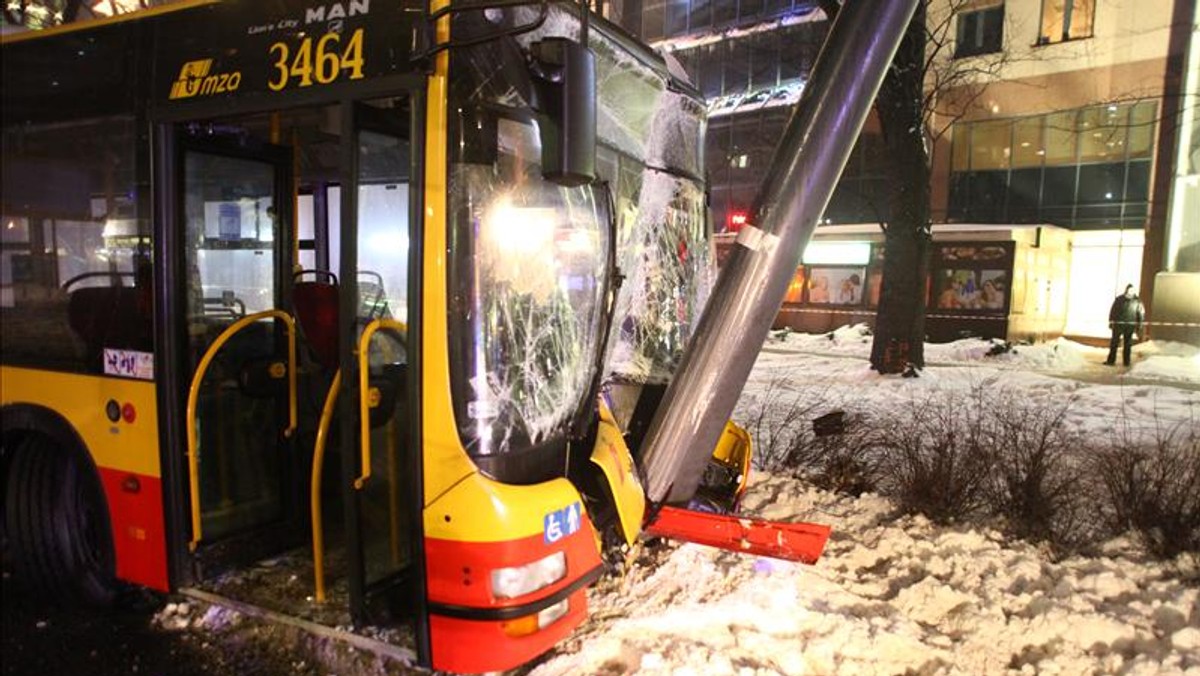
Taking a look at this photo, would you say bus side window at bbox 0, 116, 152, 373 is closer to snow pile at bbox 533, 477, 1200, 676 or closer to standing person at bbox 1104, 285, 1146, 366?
snow pile at bbox 533, 477, 1200, 676

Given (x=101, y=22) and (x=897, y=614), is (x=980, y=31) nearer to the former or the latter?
(x=897, y=614)

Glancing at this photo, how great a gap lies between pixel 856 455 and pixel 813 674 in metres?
2.83

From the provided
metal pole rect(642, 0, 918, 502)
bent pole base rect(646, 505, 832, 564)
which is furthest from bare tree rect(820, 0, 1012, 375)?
bent pole base rect(646, 505, 832, 564)

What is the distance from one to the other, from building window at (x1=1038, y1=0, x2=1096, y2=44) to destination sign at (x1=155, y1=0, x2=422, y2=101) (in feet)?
79.6

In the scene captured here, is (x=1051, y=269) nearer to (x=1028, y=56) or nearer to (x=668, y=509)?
(x=1028, y=56)

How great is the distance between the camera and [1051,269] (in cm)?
2128

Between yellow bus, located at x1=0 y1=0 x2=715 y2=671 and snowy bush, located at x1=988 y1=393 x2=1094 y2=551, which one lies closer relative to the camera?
yellow bus, located at x1=0 y1=0 x2=715 y2=671

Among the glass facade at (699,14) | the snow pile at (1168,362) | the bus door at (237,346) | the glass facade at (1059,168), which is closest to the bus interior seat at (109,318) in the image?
the bus door at (237,346)

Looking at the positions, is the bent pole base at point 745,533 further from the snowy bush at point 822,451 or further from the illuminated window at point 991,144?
the illuminated window at point 991,144

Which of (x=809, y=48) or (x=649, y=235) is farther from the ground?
(x=809, y=48)

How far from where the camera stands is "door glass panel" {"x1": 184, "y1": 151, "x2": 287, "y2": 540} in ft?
→ 13.0

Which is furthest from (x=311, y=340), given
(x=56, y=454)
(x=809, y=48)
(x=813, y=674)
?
(x=809, y=48)

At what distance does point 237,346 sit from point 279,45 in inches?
64.5

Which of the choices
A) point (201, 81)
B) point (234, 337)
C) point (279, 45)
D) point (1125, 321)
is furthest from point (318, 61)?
point (1125, 321)
